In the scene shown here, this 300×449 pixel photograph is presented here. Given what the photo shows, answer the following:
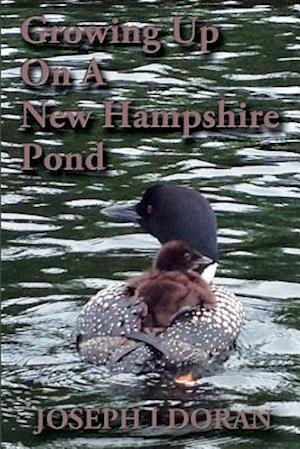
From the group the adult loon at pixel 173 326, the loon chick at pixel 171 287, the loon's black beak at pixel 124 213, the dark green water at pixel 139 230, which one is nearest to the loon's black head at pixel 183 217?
the adult loon at pixel 173 326

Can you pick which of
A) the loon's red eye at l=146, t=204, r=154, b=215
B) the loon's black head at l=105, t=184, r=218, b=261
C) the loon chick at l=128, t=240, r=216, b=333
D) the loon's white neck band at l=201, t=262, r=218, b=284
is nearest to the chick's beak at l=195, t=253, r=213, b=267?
the loon chick at l=128, t=240, r=216, b=333

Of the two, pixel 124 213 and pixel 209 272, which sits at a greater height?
pixel 124 213

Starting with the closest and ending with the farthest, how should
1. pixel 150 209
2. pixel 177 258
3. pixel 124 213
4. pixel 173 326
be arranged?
1. pixel 173 326
2. pixel 177 258
3. pixel 150 209
4. pixel 124 213

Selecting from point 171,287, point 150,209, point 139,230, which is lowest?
point 139,230

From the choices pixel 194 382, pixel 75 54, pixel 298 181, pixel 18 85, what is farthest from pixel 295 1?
pixel 194 382

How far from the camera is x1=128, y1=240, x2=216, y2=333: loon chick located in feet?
30.7

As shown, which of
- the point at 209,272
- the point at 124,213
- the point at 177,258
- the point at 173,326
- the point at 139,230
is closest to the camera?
the point at 173,326

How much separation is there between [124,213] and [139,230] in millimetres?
791

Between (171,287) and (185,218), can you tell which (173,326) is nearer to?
(171,287)

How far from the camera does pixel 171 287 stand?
9.45m

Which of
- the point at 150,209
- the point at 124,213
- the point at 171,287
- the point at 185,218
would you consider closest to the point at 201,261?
the point at 171,287

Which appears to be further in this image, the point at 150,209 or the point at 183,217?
the point at 150,209

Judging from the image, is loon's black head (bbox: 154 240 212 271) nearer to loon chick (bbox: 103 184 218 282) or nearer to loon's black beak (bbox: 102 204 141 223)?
loon chick (bbox: 103 184 218 282)

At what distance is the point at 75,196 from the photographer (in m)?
11.9
